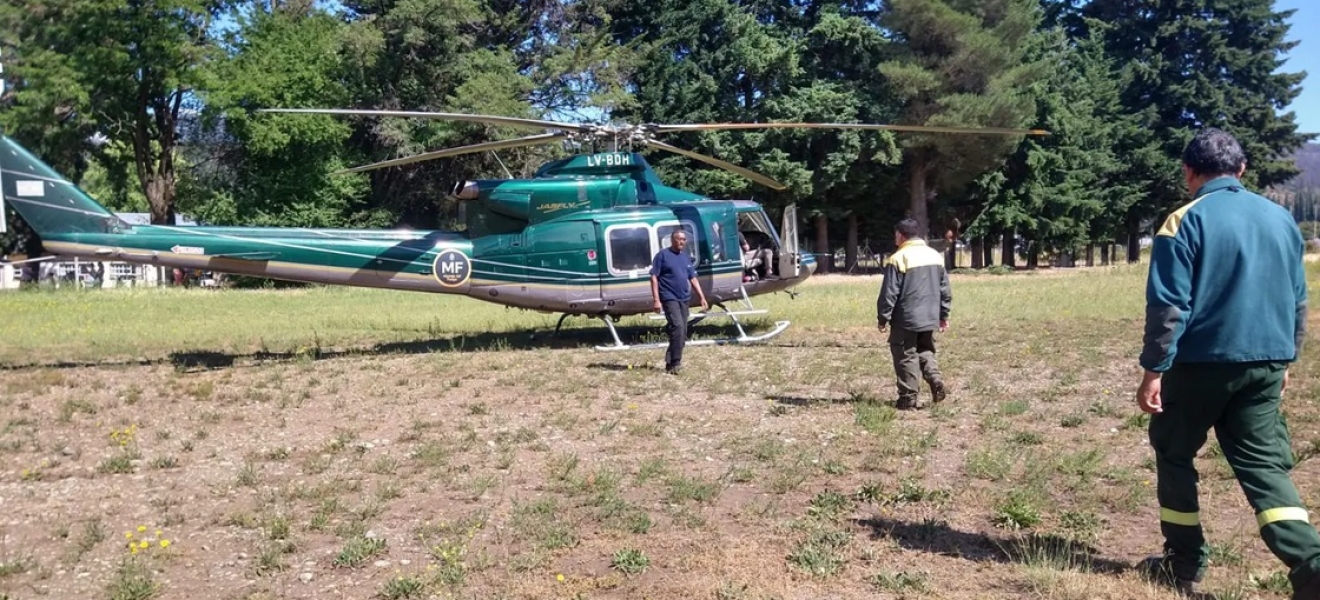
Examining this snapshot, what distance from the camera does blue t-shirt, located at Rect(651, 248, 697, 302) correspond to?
36.0 feet

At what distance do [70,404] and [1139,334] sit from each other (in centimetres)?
1318

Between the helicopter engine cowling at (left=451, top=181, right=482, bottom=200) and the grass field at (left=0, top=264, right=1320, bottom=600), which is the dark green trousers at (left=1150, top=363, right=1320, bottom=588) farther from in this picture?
the helicopter engine cowling at (left=451, top=181, right=482, bottom=200)

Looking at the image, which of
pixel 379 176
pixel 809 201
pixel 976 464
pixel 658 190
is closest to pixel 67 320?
pixel 658 190

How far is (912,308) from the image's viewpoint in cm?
816

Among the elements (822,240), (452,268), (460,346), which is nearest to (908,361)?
(452,268)

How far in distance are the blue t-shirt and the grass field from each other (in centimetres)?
92

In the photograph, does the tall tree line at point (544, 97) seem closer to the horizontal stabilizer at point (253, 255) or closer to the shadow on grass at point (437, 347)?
the shadow on grass at point (437, 347)

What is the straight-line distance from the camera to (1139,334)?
44.6ft

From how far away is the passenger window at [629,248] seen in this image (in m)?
13.1

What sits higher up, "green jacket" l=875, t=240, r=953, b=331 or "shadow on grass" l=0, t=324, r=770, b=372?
"green jacket" l=875, t=240, r=953, b=331

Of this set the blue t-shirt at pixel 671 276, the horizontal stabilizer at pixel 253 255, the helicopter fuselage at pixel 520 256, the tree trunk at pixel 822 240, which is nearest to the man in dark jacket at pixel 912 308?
the blue t-shirt at pixel 671 276

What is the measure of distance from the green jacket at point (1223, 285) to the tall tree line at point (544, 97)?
32.1 m

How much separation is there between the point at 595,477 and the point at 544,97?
35211mm

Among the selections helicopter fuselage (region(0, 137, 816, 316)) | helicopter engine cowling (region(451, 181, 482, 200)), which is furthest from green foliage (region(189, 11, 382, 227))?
helicopter fuselage (region(0, 137, 816, 316))
